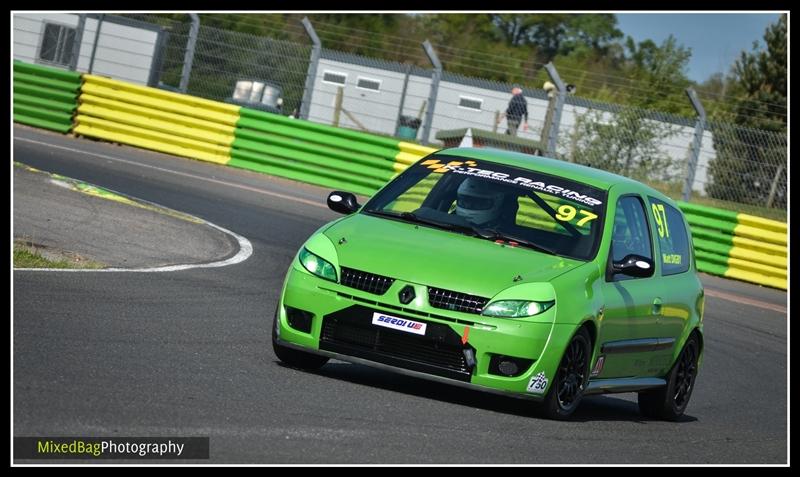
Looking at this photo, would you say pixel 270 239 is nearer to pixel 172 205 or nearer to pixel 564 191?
pixel 172 205

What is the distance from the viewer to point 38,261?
1020 cm

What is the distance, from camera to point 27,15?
119 ft

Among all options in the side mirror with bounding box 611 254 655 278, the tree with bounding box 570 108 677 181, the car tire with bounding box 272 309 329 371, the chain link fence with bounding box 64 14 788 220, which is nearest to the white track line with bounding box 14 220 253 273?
the car tire with bounding box 272 309 329 371

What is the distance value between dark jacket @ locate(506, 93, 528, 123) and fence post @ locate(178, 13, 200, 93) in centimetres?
563

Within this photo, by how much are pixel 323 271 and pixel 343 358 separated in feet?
1.60

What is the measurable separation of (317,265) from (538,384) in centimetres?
136

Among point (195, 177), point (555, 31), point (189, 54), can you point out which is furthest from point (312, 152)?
point (555, 31)

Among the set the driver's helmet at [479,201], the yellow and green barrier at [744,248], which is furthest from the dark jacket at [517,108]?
the driver's helmet at [479,201]

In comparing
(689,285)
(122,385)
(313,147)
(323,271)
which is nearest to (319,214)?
(313,147)

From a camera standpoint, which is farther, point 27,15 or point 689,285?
point 27,15

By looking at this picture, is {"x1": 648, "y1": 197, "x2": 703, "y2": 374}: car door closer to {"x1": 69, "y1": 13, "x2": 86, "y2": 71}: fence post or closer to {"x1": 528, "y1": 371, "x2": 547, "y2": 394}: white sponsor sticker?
{"x1": 528, "y1": 371, "x2": 547, "y2": 394}: white sponsor sticker

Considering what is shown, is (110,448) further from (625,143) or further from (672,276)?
(625,143)

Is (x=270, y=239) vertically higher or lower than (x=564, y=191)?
lower

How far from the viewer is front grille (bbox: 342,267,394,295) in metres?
7.43
